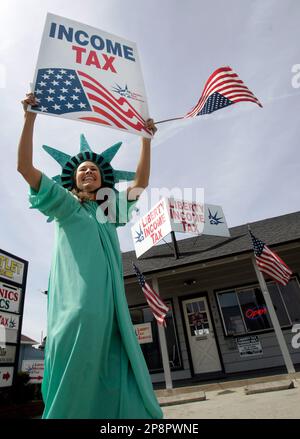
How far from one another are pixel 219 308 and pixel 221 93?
30.3 ft

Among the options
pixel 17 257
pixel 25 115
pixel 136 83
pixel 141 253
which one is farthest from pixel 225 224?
pixel 25 115

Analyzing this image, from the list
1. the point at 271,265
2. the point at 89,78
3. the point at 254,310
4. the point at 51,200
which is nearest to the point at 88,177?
the point at 51,200

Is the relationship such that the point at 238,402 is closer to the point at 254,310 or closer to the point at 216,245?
the point at 254,310

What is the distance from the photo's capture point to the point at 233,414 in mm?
3623

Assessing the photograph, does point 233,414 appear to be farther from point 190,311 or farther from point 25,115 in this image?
point 190,311

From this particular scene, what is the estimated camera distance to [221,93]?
3621 millimetres

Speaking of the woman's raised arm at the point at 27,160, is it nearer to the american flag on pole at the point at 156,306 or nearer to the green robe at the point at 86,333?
the green robe at the point at 86,333

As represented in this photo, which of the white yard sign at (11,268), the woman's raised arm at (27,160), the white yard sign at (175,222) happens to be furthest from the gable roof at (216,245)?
the woman's raised arm at (27,160)

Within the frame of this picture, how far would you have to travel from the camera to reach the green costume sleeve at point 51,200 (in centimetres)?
Result: 189

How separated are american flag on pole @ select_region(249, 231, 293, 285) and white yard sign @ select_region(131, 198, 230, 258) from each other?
3727 mm

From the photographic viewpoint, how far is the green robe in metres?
1.42

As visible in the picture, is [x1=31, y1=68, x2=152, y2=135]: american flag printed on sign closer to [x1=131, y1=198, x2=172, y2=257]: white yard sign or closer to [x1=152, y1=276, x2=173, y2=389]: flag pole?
[x1=152, y1=276, x2=173, y2=389]: flag pole

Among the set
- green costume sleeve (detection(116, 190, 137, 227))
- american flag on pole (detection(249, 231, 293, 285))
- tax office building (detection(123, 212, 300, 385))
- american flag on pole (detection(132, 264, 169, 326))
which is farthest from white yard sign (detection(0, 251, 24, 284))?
american flag on pole (detection(249, 231, 293, 285))

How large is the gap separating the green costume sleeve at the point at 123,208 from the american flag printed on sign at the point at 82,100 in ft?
2.07
